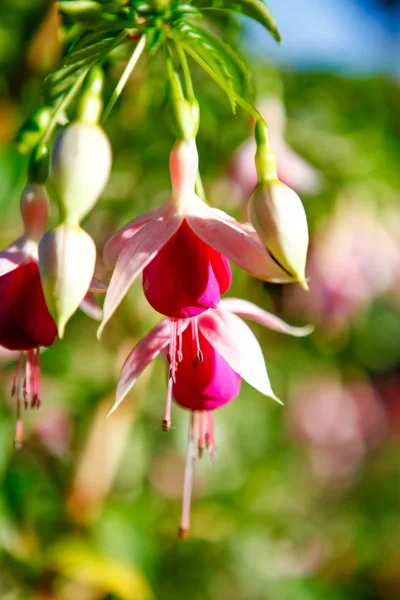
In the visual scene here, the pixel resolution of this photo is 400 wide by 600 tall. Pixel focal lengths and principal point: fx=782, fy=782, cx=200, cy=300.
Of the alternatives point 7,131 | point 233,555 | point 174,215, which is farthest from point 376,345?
point 174,215

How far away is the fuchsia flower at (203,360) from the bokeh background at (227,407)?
17 cm

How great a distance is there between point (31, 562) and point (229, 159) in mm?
644

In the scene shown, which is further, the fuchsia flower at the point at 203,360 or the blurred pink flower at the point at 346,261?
the blurred pink flower at the point at 346,261

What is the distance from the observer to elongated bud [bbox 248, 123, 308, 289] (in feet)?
1.69

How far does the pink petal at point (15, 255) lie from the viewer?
602mm

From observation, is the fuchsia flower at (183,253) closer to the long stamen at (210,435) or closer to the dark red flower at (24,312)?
the dark red flower at (24,312)

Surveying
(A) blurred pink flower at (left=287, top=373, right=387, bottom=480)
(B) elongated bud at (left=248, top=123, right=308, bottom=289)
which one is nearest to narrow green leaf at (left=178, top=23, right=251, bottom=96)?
(B) elongated bud at (left=248, top=123, right=308, bottom=289)

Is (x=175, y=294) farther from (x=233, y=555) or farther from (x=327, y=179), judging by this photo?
(x=233, y=555)

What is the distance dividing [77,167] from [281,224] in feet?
0.46

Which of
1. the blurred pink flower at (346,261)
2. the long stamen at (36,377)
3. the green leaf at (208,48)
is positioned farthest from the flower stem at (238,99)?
the blurred pink flower at (346,261)

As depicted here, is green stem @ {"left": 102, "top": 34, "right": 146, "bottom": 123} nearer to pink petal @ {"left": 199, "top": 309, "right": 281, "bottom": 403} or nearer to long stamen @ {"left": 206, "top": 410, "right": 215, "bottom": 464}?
pink petal @ {"left": 199, "top": 309, "right": 281, "bottom": 403}

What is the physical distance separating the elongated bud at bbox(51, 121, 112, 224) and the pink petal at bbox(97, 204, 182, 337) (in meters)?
0.05

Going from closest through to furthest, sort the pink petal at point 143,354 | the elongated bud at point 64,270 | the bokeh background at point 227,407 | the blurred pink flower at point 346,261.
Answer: the elongated bud at point 64,270
the pink petal at point 143,354
the bokeh background at point 227,407
the blurred pink flower at point 346,261

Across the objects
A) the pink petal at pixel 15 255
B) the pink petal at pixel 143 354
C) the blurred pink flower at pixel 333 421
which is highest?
the pink petal at pixel 15 255
